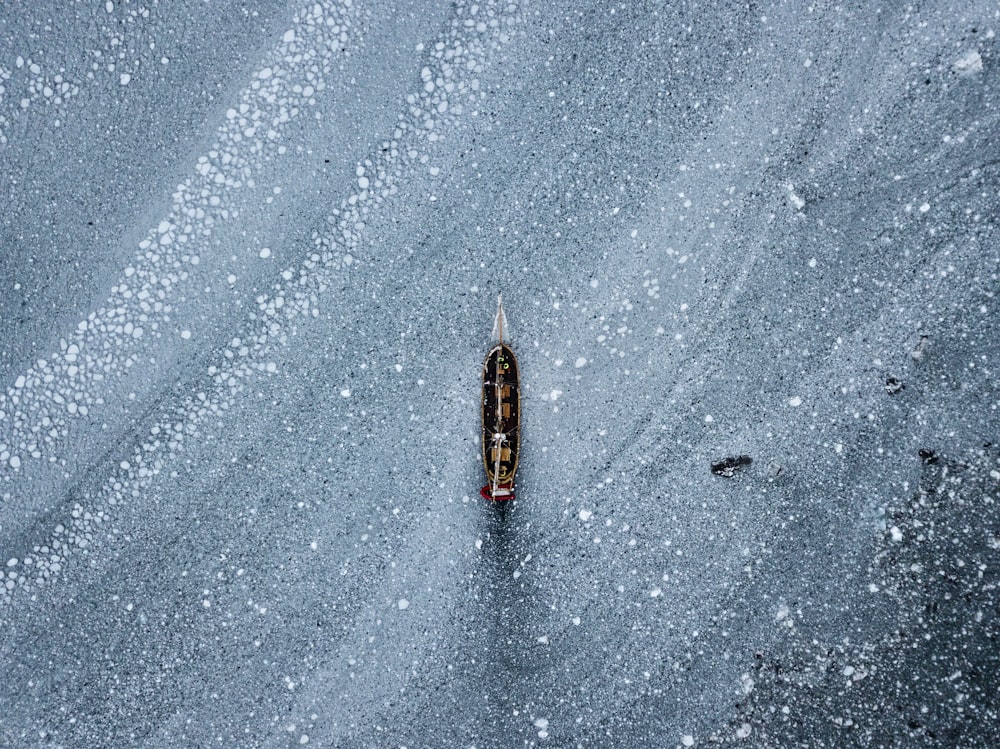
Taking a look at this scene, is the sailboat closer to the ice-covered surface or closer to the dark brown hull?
the dark brown hull

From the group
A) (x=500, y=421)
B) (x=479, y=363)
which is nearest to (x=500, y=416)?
(x=500, y=421)

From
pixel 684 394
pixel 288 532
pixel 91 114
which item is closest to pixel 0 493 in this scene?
pixel 288 532

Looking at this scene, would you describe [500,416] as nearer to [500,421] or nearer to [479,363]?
[500,421]

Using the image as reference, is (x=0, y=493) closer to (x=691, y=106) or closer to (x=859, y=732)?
(x=691, y=106)

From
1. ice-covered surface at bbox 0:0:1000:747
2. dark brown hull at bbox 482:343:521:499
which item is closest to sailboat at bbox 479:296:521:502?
dark brown hull at bbox 482:343:521:499

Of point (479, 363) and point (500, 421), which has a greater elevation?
point (479, 363)
